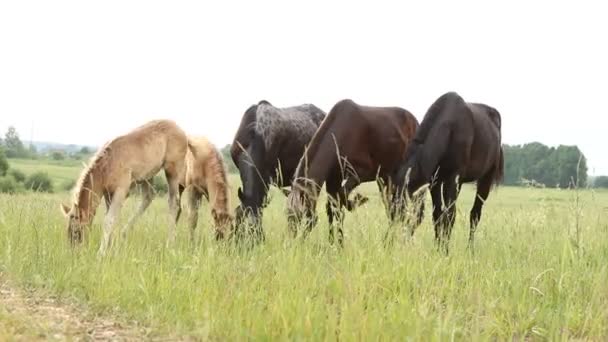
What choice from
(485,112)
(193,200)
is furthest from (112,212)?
(485,112)

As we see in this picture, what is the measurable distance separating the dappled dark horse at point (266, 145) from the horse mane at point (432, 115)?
7.04 ft

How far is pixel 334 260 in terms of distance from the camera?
504cm

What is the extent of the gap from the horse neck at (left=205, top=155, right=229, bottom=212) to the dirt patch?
409 cm

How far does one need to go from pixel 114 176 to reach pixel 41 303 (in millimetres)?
3188

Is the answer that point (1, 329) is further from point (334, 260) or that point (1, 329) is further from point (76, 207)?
point (76, 207)

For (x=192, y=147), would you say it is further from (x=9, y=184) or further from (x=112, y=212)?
(x=9, y=184)

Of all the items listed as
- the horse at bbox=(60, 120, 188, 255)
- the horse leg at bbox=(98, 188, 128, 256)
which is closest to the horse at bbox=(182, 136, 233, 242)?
the horse at bbox=(60, 120, 188, 255)

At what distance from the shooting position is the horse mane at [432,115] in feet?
24.4

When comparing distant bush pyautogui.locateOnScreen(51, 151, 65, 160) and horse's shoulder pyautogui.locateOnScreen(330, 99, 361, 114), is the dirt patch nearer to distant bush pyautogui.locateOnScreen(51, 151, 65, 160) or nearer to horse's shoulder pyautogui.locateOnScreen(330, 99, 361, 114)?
horse's shoulder pyautogui.locateOnScreen(330, 99, 361, 114)

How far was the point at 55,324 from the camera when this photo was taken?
377cm

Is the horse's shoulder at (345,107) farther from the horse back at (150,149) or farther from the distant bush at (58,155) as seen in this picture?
the distant bush at (58,155)

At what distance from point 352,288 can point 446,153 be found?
157 inches

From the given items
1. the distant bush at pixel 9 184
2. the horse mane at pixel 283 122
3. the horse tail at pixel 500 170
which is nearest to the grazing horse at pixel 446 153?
the horse tail at pixel 500 170

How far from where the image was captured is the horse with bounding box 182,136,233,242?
8.52m
